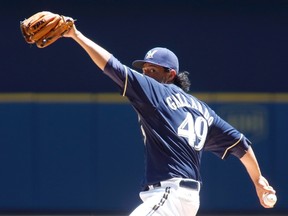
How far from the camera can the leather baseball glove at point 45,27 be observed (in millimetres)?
4398

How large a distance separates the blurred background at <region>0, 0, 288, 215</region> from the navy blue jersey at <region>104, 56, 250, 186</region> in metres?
4.52

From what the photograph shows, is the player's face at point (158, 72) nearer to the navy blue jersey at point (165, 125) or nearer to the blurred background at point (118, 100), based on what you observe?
the navy blue jersey at point (165, 125)

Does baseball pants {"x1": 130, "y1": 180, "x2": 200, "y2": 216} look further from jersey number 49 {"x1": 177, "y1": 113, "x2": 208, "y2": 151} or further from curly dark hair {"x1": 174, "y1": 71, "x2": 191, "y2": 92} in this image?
curly dark hair {"x1": 174, "y1": 71, "x2": 191, "y2": 92}

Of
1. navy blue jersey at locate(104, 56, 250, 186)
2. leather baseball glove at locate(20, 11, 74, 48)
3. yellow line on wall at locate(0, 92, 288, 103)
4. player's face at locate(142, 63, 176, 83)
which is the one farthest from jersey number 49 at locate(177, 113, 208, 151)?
yellow line on wall at locate(0, 92, 288, 103)

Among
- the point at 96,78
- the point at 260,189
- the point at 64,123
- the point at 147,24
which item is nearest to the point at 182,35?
the point at 147,24

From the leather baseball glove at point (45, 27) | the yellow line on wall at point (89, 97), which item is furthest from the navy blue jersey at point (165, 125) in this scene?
the yellow line on wall at point (89, 97)

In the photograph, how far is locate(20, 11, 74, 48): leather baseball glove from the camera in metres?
4.40

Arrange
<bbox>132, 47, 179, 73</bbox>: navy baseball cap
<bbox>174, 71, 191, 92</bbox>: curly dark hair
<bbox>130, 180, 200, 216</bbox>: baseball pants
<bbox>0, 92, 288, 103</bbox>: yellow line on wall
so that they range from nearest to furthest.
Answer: <bbox>130, 180, 200, 216</bbox>: baseball pants → <bbox>132, 47, 179, 73</bbox>: navy baseball cap → <bbox>174, 71, 191, 92</bbox>: curly dark hair → <bbox>0, 92, 288, 103</bbox>: yellow line on wall

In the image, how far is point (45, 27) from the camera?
4441 millimetres

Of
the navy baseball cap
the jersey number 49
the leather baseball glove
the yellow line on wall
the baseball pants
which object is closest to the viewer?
the leather baseball glove

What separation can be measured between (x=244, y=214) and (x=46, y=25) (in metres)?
5.56

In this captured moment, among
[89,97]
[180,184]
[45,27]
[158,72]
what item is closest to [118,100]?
[89,97]

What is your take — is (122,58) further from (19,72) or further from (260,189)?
(260,189)

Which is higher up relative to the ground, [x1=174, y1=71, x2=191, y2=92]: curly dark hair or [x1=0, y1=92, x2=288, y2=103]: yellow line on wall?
[x1=174, y1=71, x2=191, y2=92]: curly dark hair
